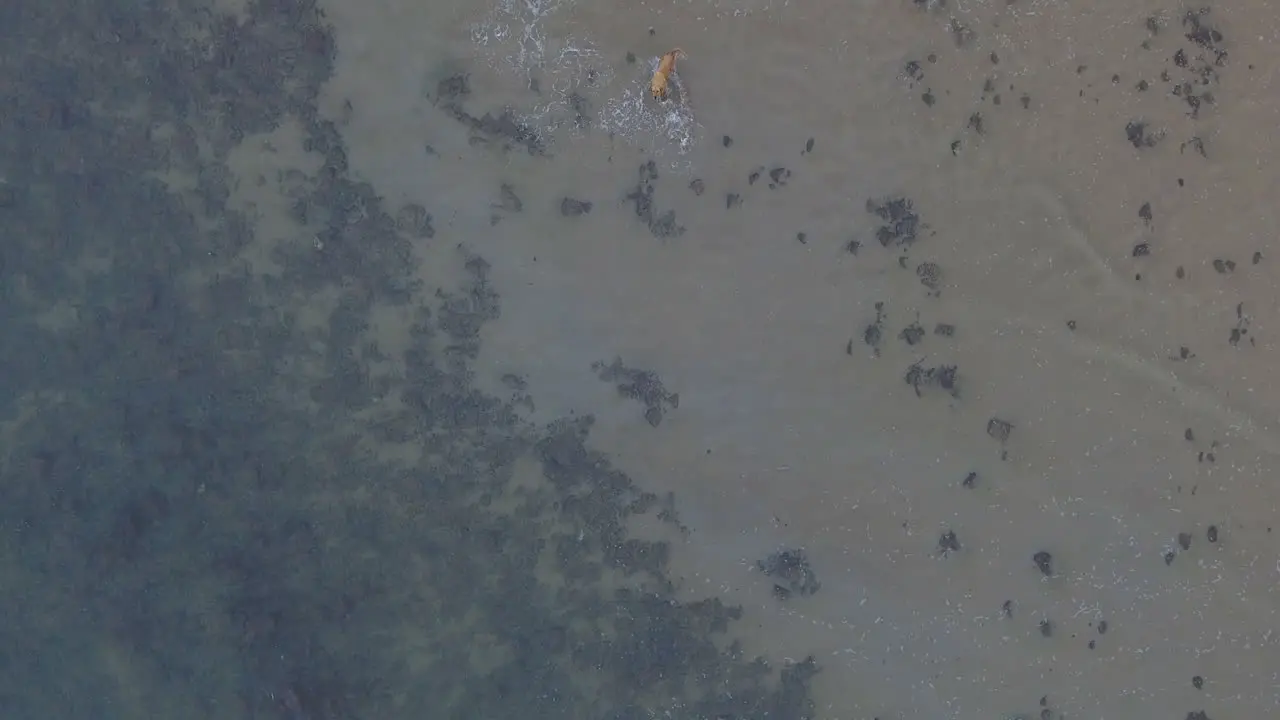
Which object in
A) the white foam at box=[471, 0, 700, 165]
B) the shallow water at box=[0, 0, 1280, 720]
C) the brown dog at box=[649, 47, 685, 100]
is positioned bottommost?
the shallow water at box=[0, 0, 1280, 720]

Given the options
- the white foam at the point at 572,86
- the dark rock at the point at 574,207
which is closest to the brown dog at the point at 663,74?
the white foam at the point at 572,86

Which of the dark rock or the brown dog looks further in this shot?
the dark rock

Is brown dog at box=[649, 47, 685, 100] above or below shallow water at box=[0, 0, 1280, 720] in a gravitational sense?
above

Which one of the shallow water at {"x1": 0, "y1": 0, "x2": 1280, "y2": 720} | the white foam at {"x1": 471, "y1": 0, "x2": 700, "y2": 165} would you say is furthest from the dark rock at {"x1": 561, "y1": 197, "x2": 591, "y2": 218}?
the white foam at {"x1": 471, "y1": 0, "x2": 700, "y2": 165}

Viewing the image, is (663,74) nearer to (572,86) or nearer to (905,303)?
(572,86)

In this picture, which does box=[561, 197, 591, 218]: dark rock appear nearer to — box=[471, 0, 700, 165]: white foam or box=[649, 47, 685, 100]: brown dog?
box=[471, 0, 700, 165]: white foam

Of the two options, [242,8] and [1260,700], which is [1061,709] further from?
[242,8]

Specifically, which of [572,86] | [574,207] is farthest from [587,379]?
[572,86]
